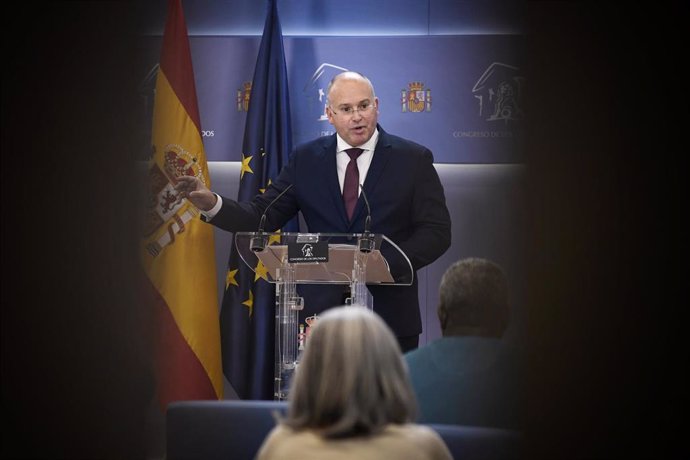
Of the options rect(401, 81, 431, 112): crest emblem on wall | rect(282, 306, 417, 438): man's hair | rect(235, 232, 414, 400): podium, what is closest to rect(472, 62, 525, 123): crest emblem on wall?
rect(401, 81, 431, 112): crest emblem on wall

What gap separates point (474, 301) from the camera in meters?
2.79

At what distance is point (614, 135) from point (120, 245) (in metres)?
0.99

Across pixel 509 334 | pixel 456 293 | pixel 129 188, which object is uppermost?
pixel 129 188

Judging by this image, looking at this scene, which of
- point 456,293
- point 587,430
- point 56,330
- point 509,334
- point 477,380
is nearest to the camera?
point 587,430

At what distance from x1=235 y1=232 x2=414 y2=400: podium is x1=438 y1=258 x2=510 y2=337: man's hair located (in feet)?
1.44

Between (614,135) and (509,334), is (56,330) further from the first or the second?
(509,334)

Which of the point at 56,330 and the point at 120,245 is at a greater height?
the point at 120,245

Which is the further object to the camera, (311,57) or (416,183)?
(311,57)

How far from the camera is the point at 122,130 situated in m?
1.87

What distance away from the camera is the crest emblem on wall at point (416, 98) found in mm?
5652

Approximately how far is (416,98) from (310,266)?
2.52 meters

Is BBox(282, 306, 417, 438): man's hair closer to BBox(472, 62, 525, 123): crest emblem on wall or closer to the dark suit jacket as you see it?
the dark suit jacket

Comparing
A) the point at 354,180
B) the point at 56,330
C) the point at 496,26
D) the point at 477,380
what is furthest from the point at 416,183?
the point at 56,330

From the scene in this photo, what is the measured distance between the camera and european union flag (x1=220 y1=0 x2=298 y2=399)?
5238 millimetres
